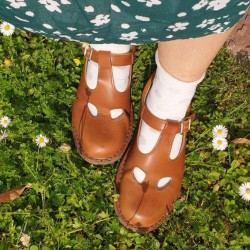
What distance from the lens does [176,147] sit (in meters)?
1.73

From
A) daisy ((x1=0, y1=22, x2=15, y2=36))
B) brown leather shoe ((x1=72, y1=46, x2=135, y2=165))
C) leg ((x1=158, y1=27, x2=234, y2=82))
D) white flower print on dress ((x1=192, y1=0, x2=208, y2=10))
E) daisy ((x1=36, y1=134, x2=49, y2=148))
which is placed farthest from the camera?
daisy ((x1=0, y1=22, x2=15, y2=36))

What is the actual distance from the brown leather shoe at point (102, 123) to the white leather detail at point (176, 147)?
0.20 meters

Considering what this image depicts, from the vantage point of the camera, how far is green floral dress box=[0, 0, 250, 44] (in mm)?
988

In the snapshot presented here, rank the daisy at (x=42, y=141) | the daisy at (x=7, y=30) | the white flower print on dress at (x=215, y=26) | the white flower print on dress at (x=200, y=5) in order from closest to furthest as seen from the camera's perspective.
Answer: the white flower print on dress at (x=200, y=5) → the white flower print on dress at (x=215, y=26) → the daisy at (x=42, y=141) → the daisy at (x=7, y=30)

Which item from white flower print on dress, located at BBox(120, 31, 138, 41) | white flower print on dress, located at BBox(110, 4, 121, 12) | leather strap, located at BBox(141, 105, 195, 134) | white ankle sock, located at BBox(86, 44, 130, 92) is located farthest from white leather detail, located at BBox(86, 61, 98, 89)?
white flower print on dress, located at BBox(110, 4, 121, 12)

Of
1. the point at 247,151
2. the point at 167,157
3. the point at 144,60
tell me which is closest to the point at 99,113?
the point at 167,157

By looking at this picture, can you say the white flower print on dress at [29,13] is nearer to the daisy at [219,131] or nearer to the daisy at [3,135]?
the daisy at [3,135]

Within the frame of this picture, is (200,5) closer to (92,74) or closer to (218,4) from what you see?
(218,4)

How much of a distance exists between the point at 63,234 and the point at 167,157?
18.0 inches

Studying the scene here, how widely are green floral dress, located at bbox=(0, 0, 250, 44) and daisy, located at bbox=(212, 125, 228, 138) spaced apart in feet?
2.88

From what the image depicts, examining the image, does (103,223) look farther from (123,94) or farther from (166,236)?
(123,94)

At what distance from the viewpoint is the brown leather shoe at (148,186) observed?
173cm

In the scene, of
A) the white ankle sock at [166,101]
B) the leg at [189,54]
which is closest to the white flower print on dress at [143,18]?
the leg at [189,54]

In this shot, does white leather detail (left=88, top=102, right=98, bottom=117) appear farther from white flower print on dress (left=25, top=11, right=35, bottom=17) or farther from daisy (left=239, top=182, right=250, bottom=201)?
white flower print on dress (left=25, top=11, right=35, bottom=17)
